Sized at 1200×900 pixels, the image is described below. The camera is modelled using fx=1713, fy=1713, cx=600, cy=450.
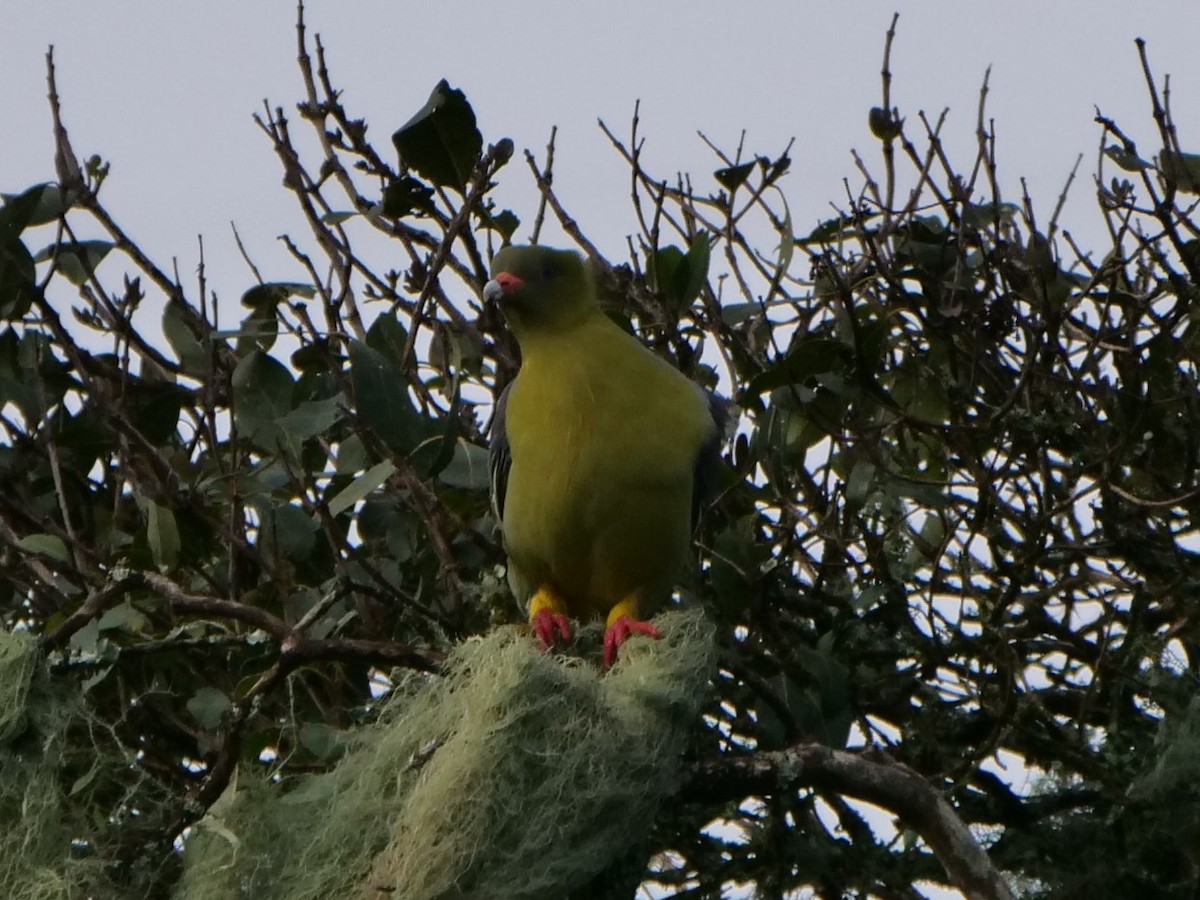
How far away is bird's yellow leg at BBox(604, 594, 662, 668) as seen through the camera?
10.7 feet

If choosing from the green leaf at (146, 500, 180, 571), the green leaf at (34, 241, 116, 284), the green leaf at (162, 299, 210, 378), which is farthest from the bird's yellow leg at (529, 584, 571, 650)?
the green leaf at (34, 241, 116, 284)

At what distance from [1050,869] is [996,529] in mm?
726

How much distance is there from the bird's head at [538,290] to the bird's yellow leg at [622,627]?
68cm

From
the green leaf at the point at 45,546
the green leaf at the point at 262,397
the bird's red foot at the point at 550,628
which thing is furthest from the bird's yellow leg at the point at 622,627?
the green leaf at the point at 45,546

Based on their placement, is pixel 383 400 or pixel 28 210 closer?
pixel 383 400

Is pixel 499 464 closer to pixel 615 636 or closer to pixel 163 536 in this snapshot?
pixel 615 636

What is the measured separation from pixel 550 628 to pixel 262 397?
Result: 34.0 inches

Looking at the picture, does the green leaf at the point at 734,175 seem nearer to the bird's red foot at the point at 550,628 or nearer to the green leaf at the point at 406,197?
the green leaf at the point at 406,197

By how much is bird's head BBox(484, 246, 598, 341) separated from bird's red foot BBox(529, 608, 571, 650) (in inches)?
27.3

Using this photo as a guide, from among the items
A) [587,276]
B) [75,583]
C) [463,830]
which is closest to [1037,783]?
[587,276]

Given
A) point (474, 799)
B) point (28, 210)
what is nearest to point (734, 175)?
point (28, 210)

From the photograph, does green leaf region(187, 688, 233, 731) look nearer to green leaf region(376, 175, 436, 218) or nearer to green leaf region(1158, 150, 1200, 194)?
green leaf region(376, 175, 436, 218)

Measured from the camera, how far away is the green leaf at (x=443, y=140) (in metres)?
3.66

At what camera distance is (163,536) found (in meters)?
3.45
